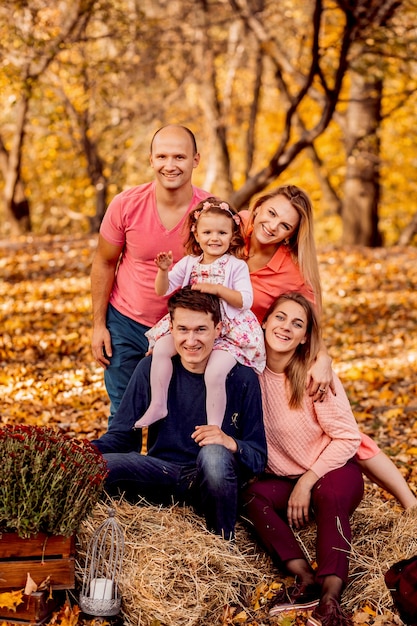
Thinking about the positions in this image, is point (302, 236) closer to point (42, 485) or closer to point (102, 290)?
point (102, 290)

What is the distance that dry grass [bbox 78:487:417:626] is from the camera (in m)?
3.48

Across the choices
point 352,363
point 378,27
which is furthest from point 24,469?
point 378,27

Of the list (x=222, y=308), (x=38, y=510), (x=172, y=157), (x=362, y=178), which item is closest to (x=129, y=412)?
(x=222, y=308)

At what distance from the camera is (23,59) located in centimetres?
1104

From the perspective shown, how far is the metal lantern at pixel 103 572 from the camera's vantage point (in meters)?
3.35

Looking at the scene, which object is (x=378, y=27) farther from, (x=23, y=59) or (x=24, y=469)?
(x=24, y=469)

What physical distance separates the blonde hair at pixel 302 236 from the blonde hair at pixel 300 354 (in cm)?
13

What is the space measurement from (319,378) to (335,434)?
291 millimetres

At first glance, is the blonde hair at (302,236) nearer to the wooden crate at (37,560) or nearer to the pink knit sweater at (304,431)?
the pink knit sweater at (304,431)

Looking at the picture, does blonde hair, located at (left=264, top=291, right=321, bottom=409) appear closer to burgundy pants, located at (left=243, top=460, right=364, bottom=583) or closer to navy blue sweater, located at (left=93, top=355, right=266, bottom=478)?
navy blue sweater, located at (left=93, top=355, right=266, bottom=478)

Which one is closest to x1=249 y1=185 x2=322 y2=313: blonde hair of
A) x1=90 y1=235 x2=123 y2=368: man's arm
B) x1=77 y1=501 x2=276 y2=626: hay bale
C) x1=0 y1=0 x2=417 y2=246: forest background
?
x1=90 y1=235 x2=123 y2=368: man's arm

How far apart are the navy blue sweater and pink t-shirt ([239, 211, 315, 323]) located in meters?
0.49

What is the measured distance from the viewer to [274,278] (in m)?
4.36

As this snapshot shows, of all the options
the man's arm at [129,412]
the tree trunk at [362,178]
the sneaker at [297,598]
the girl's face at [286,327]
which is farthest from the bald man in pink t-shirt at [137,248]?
the tree trunk at [362,178]
